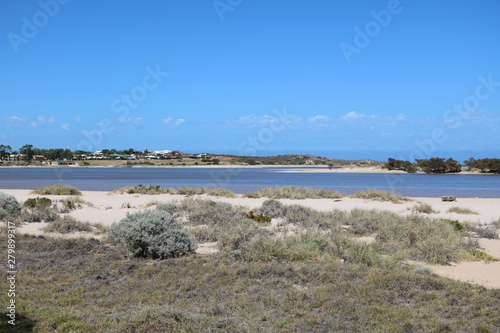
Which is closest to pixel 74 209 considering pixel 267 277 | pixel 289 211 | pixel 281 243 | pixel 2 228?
pixel 2 228

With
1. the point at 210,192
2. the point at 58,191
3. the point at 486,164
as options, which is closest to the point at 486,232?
the point at 210,192

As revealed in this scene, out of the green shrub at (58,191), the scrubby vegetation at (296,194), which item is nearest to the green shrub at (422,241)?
the scrubby vegetation at (296,194)

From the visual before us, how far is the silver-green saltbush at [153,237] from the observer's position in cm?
1055

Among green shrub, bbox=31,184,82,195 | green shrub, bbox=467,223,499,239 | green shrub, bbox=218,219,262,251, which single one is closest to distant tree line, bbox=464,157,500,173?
green shrub, bbox=467,223,499,239

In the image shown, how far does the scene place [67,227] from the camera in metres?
14.9

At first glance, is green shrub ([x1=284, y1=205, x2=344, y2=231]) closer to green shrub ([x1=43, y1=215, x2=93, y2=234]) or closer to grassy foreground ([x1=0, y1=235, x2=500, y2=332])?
grassy foreground ([x1=0, y1=235, x2=500, y2=332])

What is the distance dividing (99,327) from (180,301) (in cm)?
148

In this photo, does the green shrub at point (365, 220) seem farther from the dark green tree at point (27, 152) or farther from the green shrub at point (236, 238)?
the dark green tree at point (27, 152)

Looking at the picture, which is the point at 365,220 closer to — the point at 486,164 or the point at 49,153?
the point at 486,164

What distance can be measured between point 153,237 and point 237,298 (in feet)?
13.4

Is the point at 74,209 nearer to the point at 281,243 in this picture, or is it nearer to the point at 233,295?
the point at 281,243

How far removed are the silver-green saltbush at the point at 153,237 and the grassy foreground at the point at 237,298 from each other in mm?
659

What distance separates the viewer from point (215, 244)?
41.6 ft

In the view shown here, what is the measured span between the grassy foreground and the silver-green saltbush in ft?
2.16
